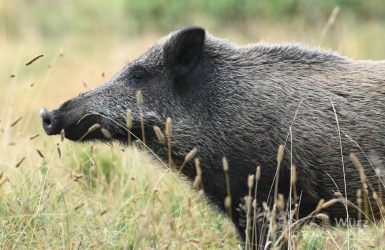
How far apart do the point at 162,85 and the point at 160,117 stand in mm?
268

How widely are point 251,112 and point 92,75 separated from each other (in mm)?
7739

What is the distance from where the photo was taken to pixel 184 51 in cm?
428

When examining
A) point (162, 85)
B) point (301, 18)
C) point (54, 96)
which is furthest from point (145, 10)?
point (162, 85)

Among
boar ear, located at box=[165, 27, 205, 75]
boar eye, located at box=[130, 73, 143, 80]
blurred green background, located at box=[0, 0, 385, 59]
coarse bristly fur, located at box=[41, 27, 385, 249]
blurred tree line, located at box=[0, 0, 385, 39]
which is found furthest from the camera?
blurred tree line, located at box=[0, 0, 385, 39]

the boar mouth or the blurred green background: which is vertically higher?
the blurred green background

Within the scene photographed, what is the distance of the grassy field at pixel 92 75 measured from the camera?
4.52 metres

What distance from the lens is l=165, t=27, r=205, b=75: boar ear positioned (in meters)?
4.21

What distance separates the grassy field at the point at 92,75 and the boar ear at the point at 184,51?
71 cm

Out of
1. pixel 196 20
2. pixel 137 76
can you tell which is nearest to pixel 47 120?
pixel 137 76

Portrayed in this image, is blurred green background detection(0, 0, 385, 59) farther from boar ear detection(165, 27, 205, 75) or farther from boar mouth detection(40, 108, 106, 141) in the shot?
boar mouth detection(40, 108, 106, 141)

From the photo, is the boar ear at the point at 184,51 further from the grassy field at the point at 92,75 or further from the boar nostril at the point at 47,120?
the boar nostril at the point at 47,120

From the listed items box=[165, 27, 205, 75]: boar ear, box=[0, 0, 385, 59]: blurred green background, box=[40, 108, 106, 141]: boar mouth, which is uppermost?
box=[0, 0, 385, 59]: blurred green background

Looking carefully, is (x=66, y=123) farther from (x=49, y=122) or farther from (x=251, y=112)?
(x=251, y=112)

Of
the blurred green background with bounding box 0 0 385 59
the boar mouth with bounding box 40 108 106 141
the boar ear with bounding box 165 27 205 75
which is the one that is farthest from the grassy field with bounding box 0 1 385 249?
the boar ear with bounding box 165 27 205 75
